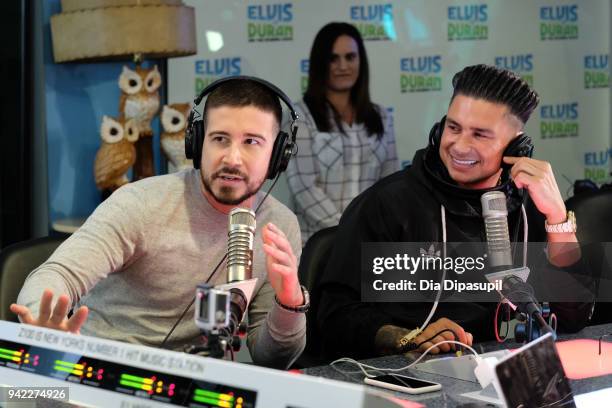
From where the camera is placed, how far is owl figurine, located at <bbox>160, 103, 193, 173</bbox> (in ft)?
13.7

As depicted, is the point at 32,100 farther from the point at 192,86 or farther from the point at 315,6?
the point at 315,6

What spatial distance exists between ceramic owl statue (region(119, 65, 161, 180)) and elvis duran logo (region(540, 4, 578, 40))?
2.94 meters

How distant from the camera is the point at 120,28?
3895mm

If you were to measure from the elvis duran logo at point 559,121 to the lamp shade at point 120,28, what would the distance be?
111 inches

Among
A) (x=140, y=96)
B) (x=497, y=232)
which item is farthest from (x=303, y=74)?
(x=497, y=232)

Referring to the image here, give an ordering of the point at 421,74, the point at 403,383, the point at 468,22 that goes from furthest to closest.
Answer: the point at 468,22
the point at 421,74
the point at 403,383

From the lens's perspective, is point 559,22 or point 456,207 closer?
point 456,207

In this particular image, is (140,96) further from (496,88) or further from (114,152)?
(496,88)

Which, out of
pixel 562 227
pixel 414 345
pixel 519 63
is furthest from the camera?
pixel 519 63

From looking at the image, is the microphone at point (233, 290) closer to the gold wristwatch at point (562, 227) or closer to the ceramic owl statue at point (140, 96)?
the gold wristwatch at point (562, 227)

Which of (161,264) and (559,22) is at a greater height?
(559,22)

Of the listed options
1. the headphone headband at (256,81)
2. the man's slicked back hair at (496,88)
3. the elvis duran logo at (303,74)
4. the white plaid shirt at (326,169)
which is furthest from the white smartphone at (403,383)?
the elvis duran logo at (303,74)

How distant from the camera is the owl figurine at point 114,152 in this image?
4082 millimetres

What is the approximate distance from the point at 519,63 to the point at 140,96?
2801 mm
